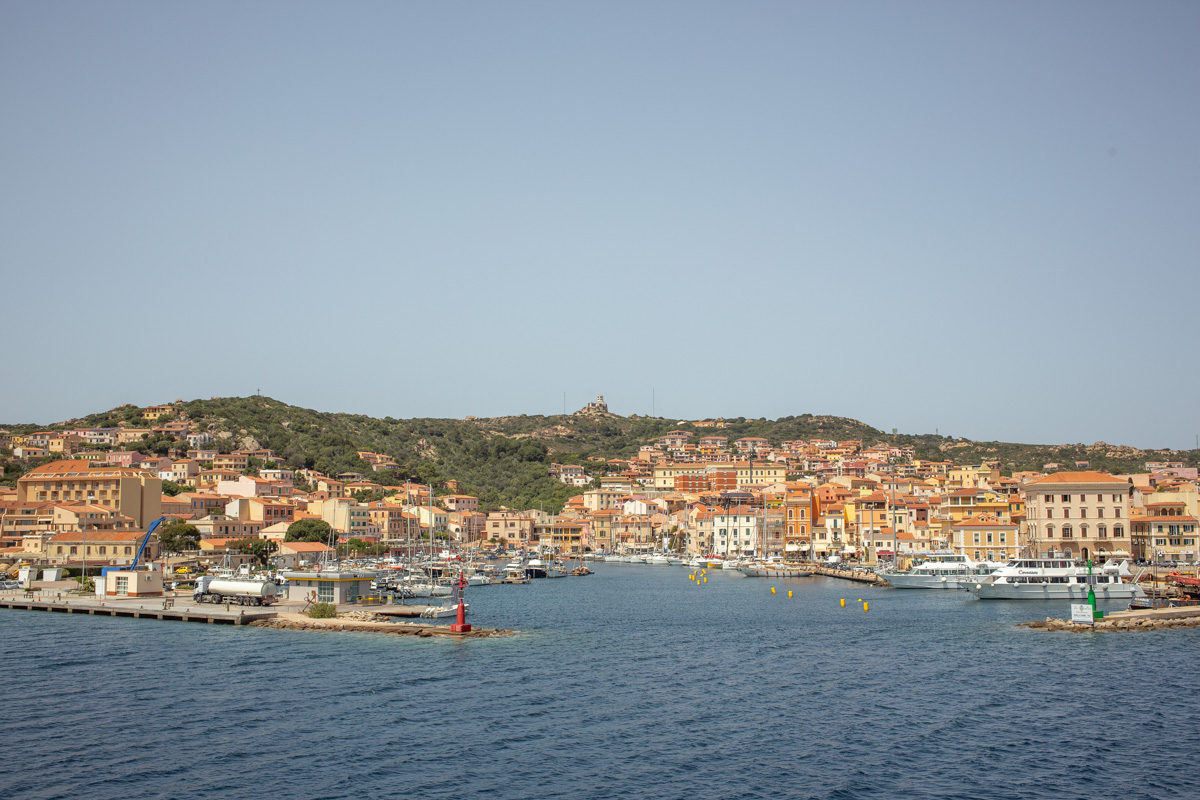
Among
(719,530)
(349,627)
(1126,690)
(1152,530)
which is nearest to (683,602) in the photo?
(349,627)

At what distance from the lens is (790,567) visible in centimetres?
8850

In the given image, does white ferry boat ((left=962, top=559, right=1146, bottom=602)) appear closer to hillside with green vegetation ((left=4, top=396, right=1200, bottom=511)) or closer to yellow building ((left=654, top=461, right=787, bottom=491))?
yellow building ((left=654, top=461, right=787, bottom=491))

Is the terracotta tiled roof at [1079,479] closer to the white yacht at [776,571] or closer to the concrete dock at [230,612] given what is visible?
the white yacht at [776,571]

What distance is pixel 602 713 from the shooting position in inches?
1145

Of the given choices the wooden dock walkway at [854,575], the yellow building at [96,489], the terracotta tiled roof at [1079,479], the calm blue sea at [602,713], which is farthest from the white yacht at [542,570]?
the calm blue sea at [602,713]

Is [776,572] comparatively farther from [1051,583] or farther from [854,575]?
[1051,583]

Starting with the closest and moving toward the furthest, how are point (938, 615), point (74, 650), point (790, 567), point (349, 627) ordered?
point (74, 650) < point (349, 627) < point (938, 615) < point (790, 567)

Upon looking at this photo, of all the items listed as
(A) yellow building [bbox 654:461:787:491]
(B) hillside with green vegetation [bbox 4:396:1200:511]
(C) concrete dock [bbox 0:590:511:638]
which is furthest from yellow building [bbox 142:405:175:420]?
(C) concrete dock [bbox 0:590:511:638]

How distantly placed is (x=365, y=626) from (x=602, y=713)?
18.7 metres

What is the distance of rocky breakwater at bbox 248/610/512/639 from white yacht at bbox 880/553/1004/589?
36808mm

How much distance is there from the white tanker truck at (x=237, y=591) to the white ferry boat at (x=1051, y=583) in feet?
133

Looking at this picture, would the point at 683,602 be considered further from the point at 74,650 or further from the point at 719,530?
the point at 719,530

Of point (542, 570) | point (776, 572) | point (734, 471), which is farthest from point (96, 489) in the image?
point (734, 471)

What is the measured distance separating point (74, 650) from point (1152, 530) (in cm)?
7236
